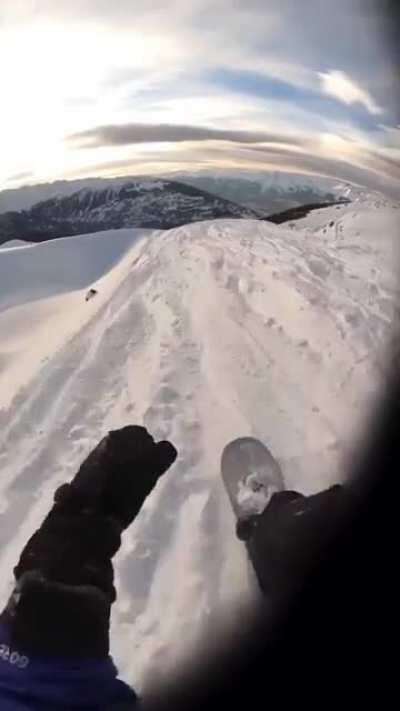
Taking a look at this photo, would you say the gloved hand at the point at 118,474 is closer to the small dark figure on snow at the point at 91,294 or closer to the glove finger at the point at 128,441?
the glove finger at the point at 128,441

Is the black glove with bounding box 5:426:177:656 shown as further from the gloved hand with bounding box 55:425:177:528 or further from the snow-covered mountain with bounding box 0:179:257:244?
the snow-covered mountain with bounding box 0:179:257:244

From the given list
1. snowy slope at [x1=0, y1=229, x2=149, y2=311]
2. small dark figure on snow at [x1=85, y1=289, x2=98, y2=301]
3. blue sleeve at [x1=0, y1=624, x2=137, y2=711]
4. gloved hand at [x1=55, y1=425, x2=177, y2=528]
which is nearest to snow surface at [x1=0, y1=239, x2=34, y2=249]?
snowy slope at [x1=0, y1=229, x2=149, y2=311]

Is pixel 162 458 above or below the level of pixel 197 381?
below

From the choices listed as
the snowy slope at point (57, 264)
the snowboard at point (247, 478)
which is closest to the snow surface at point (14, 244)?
the snowy slope at point (57, 264)

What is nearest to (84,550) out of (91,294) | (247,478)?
(247,478)

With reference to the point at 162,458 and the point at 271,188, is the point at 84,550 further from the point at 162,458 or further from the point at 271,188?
the point at 271,188

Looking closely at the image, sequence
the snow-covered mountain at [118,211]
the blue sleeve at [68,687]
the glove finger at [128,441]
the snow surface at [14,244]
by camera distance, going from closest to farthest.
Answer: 1. the blue sleeve at [68,687]
2. the glove finger at [128,441]
3. the snow-covered mountain at [118,211]
4. the snow surface at [14,244]
